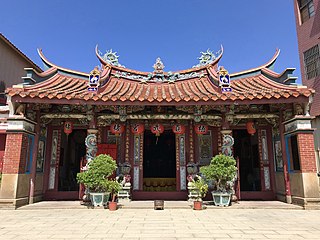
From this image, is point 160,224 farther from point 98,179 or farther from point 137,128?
point 137,128

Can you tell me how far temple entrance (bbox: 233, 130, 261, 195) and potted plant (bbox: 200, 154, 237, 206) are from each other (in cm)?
335

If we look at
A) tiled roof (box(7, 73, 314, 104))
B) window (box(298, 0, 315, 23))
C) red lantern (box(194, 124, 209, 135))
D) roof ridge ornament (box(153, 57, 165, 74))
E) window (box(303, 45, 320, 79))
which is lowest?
red lantern (box(194, 124, 209, 135))

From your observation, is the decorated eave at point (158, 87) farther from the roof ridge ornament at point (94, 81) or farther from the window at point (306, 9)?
the window at point (306, 9)

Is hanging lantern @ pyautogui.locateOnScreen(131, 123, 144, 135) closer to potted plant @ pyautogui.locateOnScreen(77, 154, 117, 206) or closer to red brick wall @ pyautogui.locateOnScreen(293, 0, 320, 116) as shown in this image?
potted plant @ pyautogui.locateOnScreen(77, 154, 117, 206)

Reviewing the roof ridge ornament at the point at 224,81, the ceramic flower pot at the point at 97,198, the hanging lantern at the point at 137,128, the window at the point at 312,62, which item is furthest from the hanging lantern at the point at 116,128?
the window at the point at 312,62

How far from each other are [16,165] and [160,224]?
399 cm

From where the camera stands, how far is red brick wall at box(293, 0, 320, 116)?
10.1 metres

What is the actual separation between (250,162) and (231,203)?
13.5ft

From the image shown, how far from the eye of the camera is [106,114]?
6699 mm

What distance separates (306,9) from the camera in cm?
1151

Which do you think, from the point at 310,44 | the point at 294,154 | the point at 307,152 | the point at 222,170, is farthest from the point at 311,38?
the point at 222,170

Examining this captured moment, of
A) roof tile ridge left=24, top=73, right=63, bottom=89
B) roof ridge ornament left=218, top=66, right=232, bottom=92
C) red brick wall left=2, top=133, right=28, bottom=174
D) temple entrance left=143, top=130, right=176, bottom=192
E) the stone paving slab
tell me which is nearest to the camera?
the stone paving slab

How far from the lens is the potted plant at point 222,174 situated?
18.9ft

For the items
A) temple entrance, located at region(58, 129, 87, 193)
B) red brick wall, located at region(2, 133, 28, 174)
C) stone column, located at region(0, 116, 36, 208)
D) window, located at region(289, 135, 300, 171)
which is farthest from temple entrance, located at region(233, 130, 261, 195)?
red brick wall, located at region(2, 133, 28, 174)
